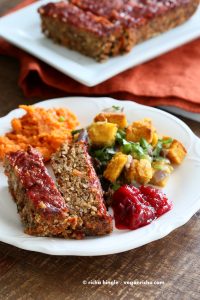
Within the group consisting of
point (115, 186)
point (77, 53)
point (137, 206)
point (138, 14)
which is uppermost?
point (138, 14)

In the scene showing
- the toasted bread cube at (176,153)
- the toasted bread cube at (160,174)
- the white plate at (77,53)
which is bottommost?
the white plate at (77,53)

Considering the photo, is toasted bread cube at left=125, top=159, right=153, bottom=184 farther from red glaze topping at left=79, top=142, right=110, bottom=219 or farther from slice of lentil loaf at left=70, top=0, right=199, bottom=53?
slice of lentil loaf at left=70, top=0, right=199, bottom=53

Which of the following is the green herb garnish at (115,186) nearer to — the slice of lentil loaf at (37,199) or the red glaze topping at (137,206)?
the red glaze topping at (137,206)

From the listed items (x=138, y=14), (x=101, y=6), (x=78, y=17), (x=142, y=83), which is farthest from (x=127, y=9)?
(x=142, y=83)

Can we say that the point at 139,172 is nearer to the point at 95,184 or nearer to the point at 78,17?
the point at 95,184

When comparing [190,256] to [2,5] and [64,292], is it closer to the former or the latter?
[64,292]

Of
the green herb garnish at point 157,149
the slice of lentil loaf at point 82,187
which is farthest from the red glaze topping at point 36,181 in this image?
the green herb garnish at point 157,149
